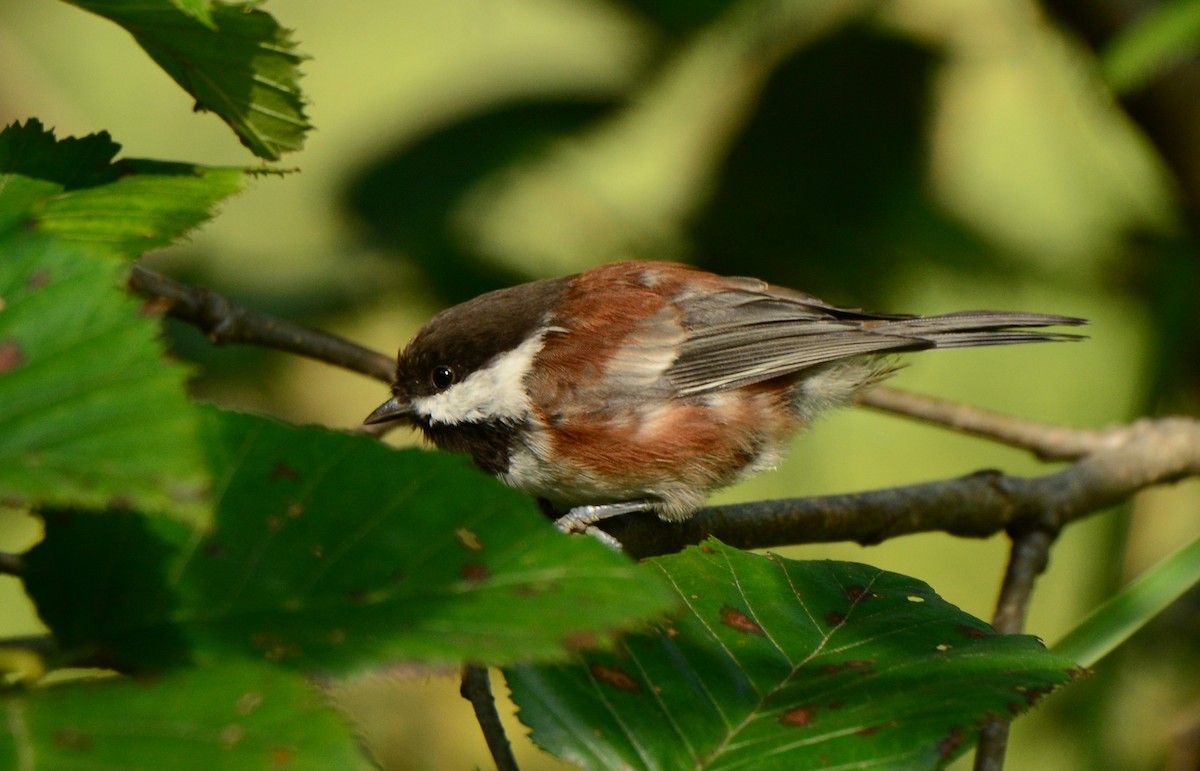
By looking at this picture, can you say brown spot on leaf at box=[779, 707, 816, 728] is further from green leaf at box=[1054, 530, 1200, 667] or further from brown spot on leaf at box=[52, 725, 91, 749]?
green leaf at box=[1054, 530, 1200, 667]

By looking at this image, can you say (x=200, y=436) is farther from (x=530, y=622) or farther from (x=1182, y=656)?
(x=1182, y=656)

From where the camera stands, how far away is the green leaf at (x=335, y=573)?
99 centimetres

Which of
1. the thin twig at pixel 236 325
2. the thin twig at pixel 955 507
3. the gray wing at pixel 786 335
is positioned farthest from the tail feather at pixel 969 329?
the thin twig at pixel 236 325

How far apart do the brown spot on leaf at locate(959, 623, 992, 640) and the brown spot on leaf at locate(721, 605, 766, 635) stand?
11.0 inches

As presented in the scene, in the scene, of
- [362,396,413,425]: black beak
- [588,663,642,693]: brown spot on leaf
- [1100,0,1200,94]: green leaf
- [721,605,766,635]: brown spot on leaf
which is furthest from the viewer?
[362,396,413,425]: black beak

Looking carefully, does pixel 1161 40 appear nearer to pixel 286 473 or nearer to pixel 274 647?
pixel 286 473

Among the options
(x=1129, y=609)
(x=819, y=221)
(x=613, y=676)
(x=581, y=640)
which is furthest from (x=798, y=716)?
(x=819, y=221)

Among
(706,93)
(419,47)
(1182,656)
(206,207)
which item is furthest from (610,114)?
(1182,656)

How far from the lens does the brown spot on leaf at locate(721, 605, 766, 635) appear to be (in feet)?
4.96

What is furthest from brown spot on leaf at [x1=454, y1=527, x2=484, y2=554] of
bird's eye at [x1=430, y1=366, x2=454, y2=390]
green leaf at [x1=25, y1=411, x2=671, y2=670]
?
bird's eye at [x1=430, y1=366, x2=454, y2=390]

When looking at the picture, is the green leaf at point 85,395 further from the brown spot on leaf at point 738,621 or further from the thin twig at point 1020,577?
the thin twig at point 1020,577

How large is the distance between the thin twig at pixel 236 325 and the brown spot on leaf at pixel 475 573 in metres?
1.32

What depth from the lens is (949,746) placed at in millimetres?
1233

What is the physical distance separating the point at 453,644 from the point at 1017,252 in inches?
166
